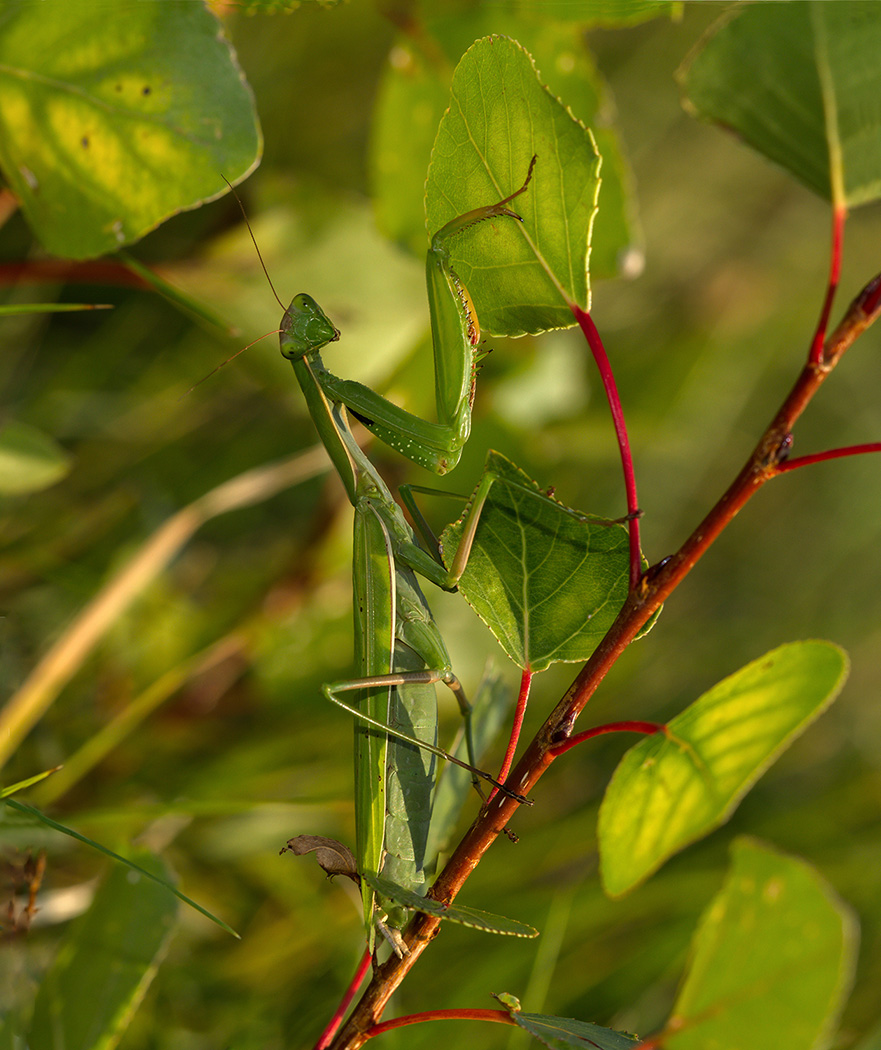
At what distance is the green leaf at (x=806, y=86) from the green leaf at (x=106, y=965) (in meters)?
0.95

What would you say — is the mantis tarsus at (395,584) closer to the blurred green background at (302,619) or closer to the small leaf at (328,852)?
the small leaf at (328,852)

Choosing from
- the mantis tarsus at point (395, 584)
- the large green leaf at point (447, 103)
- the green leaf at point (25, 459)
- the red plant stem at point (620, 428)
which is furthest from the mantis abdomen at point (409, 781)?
the large green leaf at point (447, 103)

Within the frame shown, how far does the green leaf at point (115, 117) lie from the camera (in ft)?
2.63

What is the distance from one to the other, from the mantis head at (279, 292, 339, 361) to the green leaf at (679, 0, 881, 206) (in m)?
0.45

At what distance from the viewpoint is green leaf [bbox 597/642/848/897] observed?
58 centimetres

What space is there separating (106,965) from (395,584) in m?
0.49

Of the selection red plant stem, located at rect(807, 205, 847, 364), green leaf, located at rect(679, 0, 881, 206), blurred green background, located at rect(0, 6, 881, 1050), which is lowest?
blurred green background, located at rect(0, 6, 881, 1050)

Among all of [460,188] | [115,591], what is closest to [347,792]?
[115,591]

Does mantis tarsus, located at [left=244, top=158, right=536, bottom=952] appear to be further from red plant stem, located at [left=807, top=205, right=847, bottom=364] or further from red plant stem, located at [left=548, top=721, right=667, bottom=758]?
red plant stem, located at [left=807, top=205, right=847, bottom=364]

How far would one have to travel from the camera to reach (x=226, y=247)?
4.37 ft

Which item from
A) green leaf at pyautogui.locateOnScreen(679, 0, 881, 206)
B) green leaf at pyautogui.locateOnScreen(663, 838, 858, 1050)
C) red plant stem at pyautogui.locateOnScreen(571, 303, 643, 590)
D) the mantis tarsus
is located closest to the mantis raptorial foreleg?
the mantis tarsus

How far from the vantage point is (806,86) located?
0.66m

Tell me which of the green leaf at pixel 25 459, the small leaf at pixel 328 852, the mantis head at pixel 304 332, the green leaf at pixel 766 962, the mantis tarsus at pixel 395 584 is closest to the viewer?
the green leaf at pixel 766 962

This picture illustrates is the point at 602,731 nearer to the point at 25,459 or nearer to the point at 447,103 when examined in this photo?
the point at 25,459
